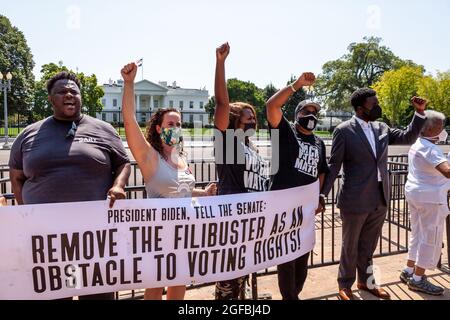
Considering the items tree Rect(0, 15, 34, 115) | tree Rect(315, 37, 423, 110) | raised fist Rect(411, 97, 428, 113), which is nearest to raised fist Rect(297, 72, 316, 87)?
raised fist Rect(411, 97, 428, 113)

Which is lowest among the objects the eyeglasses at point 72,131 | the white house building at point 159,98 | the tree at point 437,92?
the eyeglasses at point 72,131

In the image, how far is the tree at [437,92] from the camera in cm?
3850

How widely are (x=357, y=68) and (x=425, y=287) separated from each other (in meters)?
65.7

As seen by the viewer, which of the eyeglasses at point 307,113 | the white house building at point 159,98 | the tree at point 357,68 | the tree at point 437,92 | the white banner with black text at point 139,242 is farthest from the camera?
the white house building at point 159,98

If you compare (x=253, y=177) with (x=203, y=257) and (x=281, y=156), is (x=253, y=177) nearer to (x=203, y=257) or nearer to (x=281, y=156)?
(x=281, y=156)

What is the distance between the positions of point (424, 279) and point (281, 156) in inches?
88.5

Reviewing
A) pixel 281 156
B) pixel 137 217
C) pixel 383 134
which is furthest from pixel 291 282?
pixel 383 134

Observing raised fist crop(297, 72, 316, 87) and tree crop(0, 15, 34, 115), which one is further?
tree crop(0, 15, 34, 115)

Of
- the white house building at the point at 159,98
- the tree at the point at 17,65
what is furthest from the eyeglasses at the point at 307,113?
the white house building at the point at 159,98

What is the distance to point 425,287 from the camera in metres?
3.86

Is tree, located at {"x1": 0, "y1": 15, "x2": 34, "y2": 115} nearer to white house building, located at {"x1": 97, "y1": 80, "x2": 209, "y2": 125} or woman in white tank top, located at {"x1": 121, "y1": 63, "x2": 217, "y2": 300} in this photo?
white house building, located at {"x1": 97, "y1": 80, "x2": 209, "y2": 125}

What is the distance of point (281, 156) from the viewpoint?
311 centimetres

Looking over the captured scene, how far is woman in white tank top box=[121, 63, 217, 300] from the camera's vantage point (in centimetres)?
267

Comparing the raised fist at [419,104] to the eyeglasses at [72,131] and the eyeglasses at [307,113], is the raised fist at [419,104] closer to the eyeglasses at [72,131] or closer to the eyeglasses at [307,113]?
the eyeglasses at [307,113]
